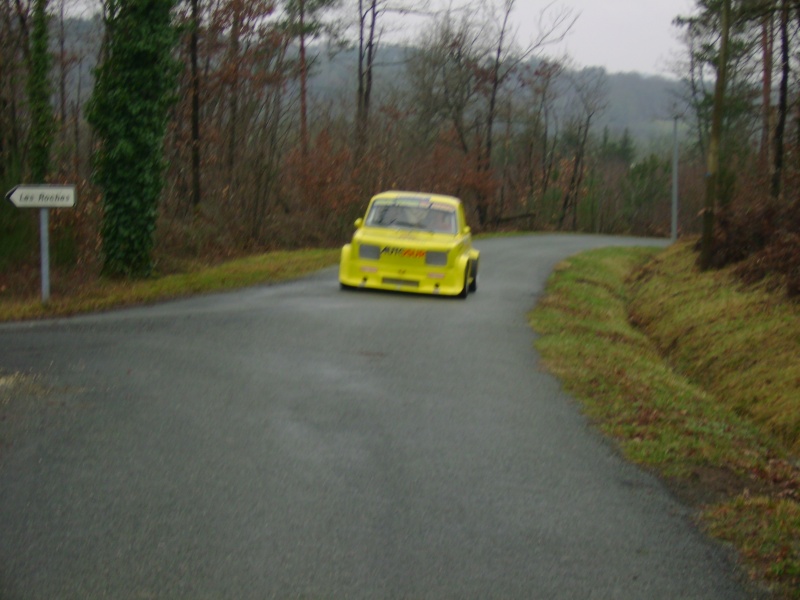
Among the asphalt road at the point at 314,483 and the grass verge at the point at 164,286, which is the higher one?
the grass verge at the point at 164,286

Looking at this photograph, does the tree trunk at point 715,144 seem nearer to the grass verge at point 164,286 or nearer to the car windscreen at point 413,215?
the grass verge at point 164,286

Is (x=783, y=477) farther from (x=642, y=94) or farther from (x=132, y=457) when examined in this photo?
(x=642, y=94)

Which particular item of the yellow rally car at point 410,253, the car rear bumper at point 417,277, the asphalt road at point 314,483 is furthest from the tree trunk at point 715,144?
the asphalt road at point 314,483

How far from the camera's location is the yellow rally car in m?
18.5

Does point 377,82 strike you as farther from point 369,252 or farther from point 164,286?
point 369,252

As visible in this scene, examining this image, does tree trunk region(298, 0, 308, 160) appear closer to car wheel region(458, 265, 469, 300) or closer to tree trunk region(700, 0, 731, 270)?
tree trunk region(700, 0, 731, 270)

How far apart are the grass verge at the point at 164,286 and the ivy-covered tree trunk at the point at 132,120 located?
91cm

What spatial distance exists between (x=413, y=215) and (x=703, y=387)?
20.9ft

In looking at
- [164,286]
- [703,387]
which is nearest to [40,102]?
[164,286]

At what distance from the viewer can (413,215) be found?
19.4 meters

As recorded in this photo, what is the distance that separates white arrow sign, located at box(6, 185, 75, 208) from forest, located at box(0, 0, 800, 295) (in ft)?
14.6

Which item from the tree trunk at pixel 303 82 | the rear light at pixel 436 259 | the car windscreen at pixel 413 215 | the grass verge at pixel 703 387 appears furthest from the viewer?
the tree trunk at pixel 303 82

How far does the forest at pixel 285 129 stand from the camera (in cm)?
2058

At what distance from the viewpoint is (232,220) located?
108 ft
